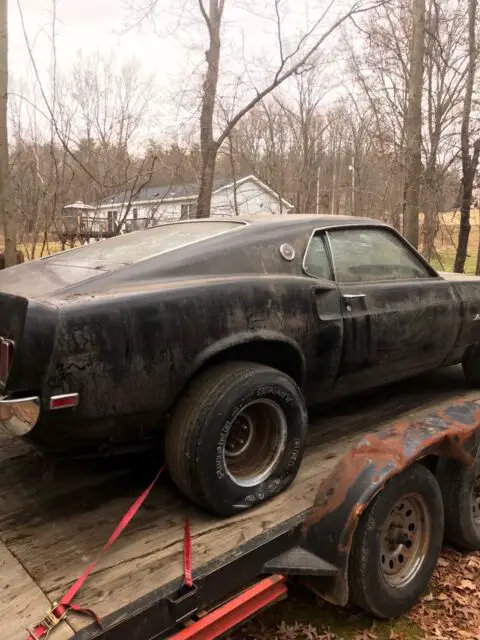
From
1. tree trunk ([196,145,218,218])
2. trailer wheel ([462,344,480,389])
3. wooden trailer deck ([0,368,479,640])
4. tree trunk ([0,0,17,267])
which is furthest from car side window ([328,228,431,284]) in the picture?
tree trunk ([196,145,218,218])

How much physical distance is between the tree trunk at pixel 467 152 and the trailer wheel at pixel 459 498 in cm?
1495

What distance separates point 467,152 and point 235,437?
16554 millimetres

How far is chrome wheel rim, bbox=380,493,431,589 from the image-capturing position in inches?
90.5

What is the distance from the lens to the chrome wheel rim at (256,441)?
2.33 meters

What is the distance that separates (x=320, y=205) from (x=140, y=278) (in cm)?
2315

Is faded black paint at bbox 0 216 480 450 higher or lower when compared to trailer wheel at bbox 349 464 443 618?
higher

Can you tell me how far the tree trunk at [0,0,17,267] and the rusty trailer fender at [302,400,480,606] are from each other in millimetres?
5232

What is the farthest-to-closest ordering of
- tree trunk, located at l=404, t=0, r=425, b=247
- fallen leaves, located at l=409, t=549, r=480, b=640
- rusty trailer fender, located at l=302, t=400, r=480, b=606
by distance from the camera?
tree trunk, located at l=404, t=0, r=425, b=247 → fallen leaves, located at l=409, t=549, r=480, b=640 → rusty trailer fender, located at l=302, t=400, r=480, b=606

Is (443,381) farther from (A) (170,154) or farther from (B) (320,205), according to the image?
(B) (320,205)

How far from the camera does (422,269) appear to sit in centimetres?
357

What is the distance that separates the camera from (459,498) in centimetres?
264

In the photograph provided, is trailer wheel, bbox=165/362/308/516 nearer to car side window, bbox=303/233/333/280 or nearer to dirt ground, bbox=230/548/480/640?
dirt ground, bbox=230/548/480/640

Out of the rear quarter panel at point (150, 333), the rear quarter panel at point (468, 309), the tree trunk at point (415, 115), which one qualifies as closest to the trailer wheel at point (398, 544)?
the rear quarter panel at point (150, 333)

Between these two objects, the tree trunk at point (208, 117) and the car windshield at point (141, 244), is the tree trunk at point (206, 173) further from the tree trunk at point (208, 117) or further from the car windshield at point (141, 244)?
the car windshield at point (141, 244)
